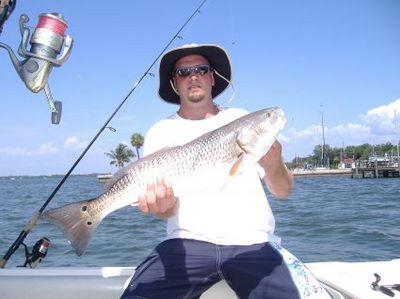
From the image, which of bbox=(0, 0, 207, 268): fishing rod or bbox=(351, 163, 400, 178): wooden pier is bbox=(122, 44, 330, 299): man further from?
bbox=(351, 163, 400, 178): wooden pier

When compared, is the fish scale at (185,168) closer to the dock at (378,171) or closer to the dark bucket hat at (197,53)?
the dark bucket hat at (197,53)

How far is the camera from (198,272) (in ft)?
10.2

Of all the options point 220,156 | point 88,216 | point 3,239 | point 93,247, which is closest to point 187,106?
point 220,156

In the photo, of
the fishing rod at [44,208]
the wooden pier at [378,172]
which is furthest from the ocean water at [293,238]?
the wooden pier at [378,172]

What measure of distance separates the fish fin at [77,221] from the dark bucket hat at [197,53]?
164cm

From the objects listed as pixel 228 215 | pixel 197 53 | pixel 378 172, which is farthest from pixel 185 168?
pixel 378 172

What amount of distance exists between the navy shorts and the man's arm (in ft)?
1.79

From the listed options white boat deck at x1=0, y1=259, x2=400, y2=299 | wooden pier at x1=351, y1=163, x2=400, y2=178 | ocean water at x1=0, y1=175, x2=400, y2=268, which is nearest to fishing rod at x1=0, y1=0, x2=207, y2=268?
white boat deck at x1=0, y1=259, x2=400, y2=299

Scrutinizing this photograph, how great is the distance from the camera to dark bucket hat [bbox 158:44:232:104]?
3.90 meters

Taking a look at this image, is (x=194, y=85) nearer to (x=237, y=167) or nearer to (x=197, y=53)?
(x=197, y=53)

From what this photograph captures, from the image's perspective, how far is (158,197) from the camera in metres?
2.96

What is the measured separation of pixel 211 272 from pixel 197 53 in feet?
6.69

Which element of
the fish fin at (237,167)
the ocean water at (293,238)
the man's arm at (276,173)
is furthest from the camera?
the ocean water at (293,238)

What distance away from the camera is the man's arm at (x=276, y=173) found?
328cm
